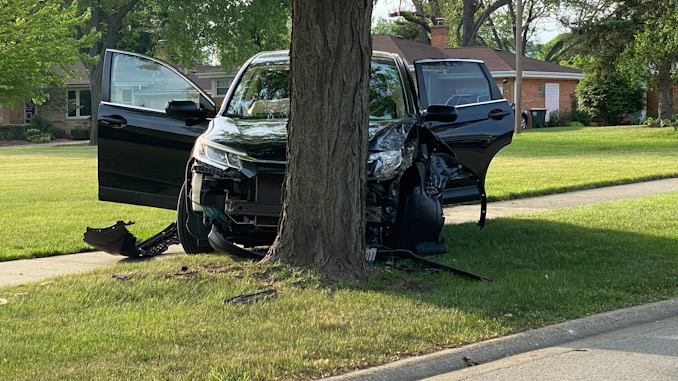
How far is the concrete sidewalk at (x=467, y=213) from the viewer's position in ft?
25.3

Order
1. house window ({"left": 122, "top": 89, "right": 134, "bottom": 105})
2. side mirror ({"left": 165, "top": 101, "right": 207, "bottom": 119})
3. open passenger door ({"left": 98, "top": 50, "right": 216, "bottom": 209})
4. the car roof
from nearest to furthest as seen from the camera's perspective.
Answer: side mirror ({"left": 165, "top": 101, "right": 207, "bottom": 119}), open passenger door ({"left": 98, "top": 50, "right": 216, "bottom": 209}), house window ({"left": 122, "top": 89, "right": 134, "bottom": 105}), the car roof

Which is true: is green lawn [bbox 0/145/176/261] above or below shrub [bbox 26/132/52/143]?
below

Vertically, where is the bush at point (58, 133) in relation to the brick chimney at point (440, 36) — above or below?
below

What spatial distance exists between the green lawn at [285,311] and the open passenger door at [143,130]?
1397mm

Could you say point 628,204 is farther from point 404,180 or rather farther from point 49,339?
point 49,339

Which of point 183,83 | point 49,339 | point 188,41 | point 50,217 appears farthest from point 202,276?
point 188,41

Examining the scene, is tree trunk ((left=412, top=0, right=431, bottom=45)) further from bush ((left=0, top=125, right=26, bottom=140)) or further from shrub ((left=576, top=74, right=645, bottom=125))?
bush ((left=0, top=125, right=26, bottom=140))

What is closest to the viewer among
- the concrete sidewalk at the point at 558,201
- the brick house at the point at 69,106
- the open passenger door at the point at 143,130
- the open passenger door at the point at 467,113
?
the open passenger door at the point at 143,130

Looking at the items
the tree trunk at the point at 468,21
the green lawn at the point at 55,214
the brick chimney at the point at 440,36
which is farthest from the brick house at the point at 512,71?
the green lawn at the point at 55,214

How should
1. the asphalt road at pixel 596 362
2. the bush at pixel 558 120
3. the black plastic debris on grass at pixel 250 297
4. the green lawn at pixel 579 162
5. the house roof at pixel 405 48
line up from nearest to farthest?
the asphalt road at pixel 596 362 → the black plastic debris on grass at pixel 250 297 → the green lawn at pixel 579 162 → the house roof at pixel 405 48 → the bush at pixel 558 120

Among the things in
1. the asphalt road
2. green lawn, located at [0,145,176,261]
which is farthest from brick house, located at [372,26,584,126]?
the asphalt road

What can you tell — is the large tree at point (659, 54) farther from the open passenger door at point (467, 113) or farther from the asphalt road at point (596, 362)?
the asphalt road at point (596, 362)

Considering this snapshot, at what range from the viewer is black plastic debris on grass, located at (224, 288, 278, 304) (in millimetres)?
5894

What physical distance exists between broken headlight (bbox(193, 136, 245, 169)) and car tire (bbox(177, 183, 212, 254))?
61 centimetres
